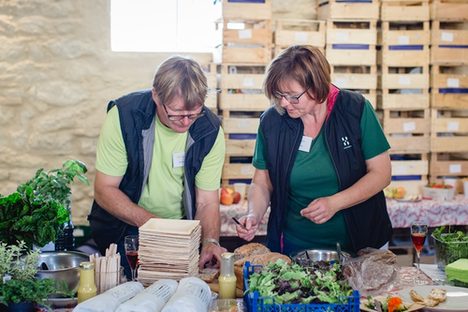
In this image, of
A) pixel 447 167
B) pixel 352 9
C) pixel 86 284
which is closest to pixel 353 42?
pixel 352 9

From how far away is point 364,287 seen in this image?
2.07 m

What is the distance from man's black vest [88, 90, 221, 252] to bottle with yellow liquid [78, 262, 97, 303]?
803mm

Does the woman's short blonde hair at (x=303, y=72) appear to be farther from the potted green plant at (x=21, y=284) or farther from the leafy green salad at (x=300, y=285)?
the potted green plant at (x=21, y=284)

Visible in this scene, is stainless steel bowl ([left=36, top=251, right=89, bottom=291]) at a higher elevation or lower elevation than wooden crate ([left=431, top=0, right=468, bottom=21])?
lower

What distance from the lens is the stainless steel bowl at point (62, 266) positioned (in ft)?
6.79

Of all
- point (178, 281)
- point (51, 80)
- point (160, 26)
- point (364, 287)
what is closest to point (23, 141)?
point (51, 80)

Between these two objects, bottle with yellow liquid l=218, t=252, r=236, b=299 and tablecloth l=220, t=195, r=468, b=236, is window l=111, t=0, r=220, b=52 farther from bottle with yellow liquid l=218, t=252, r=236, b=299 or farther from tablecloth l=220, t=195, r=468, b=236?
bottle with yellow liquid l=218, t=252, r=236, b=299

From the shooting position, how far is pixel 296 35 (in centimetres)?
452

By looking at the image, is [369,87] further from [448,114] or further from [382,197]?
[382,197]

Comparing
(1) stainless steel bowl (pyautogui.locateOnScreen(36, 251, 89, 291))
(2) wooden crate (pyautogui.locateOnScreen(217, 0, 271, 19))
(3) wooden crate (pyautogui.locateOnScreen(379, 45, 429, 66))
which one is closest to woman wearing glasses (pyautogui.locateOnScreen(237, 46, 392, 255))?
(1) stainless steel bowl (pyautogui.locateOnScreen(36, 251, 89, 291))

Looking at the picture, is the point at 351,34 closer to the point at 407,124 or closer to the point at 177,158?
the point at 407,124

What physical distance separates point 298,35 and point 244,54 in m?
0.41

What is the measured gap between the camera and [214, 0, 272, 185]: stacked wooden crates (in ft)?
14.5

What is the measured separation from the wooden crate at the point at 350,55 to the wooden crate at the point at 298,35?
0.09 m
